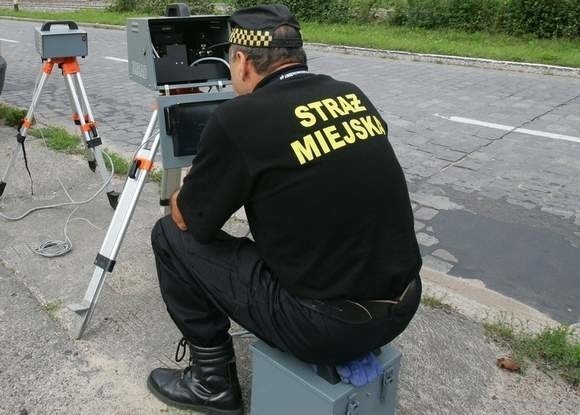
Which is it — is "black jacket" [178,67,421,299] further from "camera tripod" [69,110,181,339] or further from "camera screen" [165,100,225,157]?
"camera tripod" [69,110,181,339]

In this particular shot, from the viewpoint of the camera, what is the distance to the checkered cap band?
1.88 metres

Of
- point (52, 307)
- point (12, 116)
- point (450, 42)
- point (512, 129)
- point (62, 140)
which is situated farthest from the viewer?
point (450, 42)

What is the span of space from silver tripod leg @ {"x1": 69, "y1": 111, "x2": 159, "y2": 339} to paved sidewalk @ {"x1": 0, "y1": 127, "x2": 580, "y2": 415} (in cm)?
18

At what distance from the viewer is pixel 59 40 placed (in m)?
3.63

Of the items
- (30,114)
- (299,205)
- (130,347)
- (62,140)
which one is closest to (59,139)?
(62,140)

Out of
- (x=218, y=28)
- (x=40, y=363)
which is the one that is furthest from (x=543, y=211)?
(x=40, y=363)

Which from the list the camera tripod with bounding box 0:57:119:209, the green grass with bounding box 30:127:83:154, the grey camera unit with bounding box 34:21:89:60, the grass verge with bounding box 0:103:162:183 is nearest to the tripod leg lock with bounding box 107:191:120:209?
the camera tripod with bounding box 0:57:119:209

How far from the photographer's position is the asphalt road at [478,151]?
3664 millimetres

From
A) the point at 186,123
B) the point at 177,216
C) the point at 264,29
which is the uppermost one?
the point at 264,29

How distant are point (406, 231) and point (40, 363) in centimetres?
172

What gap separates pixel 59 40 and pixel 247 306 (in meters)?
2.50

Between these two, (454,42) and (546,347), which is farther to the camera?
(454,42)

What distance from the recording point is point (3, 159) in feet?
17.0

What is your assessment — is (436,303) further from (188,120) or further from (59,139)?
(59,139)
